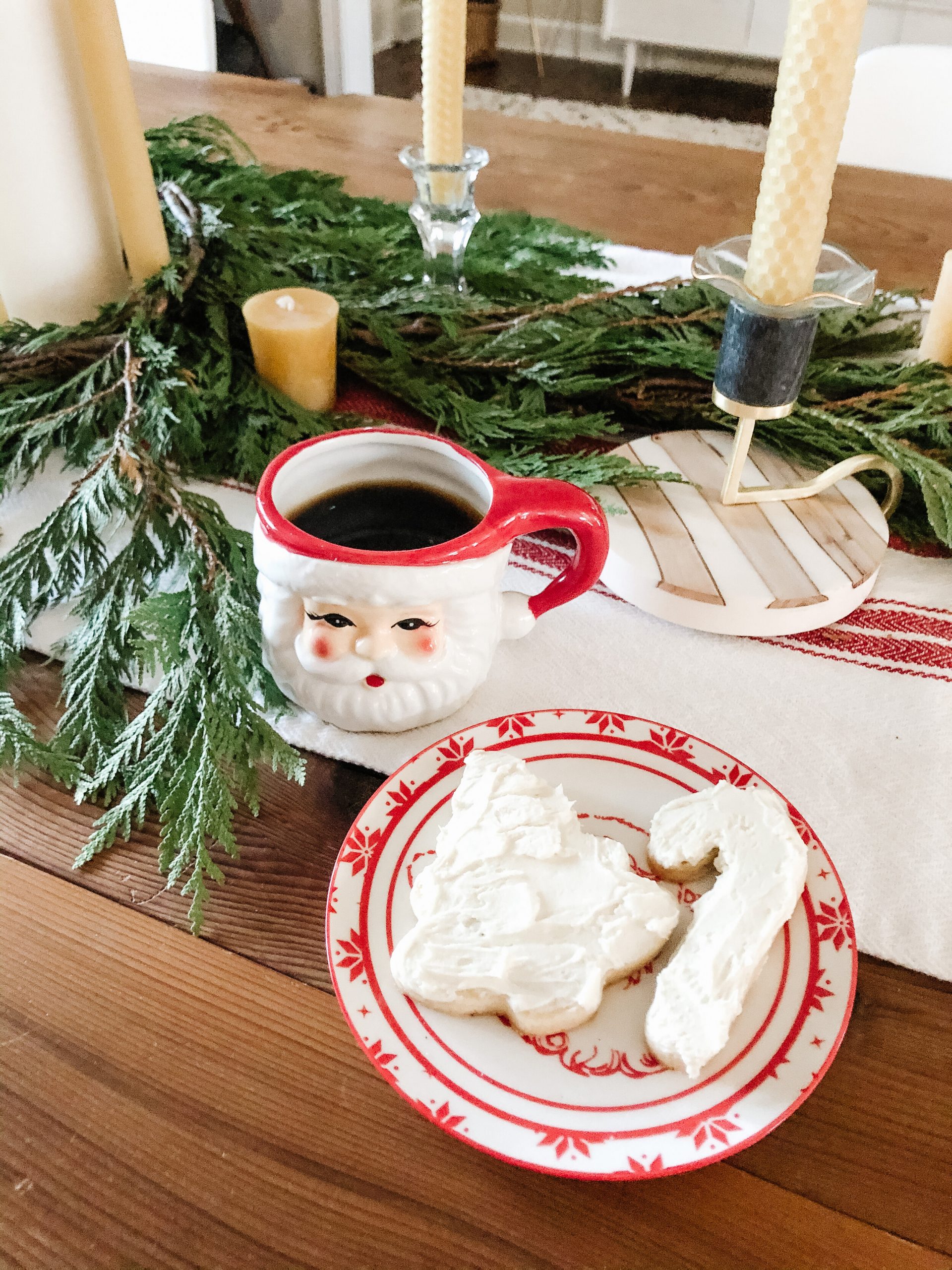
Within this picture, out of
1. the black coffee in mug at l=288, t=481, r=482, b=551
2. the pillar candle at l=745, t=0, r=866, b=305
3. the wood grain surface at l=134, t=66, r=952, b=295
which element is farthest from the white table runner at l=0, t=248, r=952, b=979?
the wood grain surface at l=134, t=66, r=952, b=295

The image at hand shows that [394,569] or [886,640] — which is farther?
[886,640]

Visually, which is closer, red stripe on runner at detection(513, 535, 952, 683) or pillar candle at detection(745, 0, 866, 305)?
pillar candle at detection(745, 0, 866, 305)

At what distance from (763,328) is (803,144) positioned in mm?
97

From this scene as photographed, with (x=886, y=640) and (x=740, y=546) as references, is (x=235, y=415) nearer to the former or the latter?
(x=740, y=546)

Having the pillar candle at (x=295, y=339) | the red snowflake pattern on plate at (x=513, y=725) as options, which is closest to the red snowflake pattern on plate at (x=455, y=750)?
the red snowflake pattern on plate at (x=513, y=725)

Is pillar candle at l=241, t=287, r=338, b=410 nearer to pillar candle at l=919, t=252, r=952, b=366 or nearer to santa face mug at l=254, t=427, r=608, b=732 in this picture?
santa face mug at l=254, t=427, r=608, b=732

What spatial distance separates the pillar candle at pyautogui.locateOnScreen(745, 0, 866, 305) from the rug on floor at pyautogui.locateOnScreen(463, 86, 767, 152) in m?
3.23

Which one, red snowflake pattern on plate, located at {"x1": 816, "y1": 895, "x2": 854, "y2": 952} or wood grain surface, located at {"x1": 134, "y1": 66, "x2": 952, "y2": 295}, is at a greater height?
wood grain surface, located at {"x1": 134, "y1": 66, "x2": 952, "y2": 295}

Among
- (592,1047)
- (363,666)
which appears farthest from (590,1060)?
(363,666)

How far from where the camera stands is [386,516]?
0.52 m

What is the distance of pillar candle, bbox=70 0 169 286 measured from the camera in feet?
2.11

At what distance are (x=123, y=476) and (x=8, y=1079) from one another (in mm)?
362

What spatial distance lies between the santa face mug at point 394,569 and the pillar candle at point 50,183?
1.26 ft

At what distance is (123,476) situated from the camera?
0.59 metres
